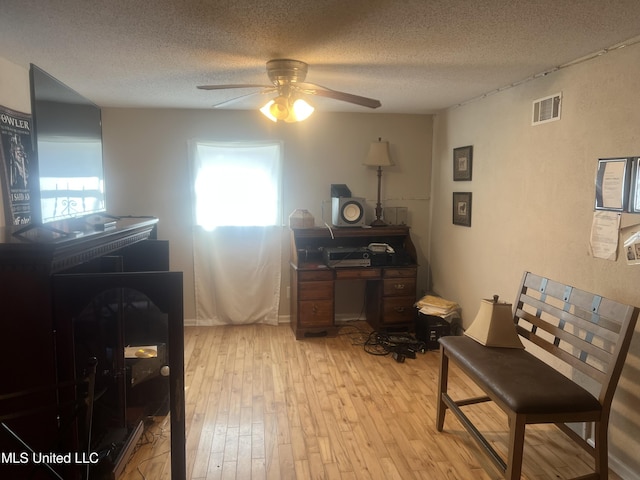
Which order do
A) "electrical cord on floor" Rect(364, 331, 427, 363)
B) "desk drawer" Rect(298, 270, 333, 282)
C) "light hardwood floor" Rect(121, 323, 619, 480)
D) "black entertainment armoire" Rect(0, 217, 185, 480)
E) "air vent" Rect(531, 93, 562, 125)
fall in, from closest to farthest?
"black entertainment armoire" Rect(0, 217, 185, 480)
"light hardwood floor" Rect(121, 323, 619, 480)
"air vent" Rect(531, 93, 562, 125)
"electrical cord on floor" Rect(364, 331, 427, 363)
"desk drawer" Rect(298, 270, 333, 282)

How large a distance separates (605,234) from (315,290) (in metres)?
2.31

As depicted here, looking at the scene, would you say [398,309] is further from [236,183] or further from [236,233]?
[236,183]

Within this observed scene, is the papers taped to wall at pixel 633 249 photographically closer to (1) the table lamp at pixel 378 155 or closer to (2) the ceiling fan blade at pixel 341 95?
(2) the ceiling fan blade at pixel 341 95

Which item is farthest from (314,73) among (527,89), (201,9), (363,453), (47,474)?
(47,474)

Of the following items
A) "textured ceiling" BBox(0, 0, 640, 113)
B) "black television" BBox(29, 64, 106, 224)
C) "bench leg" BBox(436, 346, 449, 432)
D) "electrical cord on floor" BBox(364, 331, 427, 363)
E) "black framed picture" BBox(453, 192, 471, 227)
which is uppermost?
"textured ceiling" BBox(0, 0, 640, 113)

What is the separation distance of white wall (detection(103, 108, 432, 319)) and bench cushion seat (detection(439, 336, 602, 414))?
228cm

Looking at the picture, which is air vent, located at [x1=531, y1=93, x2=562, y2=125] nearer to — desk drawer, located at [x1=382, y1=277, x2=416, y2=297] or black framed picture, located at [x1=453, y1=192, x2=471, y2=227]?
black framed picture, located at [x1=453, y1=192, x2=471, y2=227]

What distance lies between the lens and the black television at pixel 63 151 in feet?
5.88

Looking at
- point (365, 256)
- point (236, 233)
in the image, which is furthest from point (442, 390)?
point (236, 233)

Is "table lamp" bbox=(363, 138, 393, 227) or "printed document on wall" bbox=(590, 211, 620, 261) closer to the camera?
"printed document on wall" bbox=(590, 211, 620, 261)

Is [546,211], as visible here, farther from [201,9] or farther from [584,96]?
[201,9]

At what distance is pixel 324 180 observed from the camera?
431 centimetres

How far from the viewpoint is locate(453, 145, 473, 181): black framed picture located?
363 cm

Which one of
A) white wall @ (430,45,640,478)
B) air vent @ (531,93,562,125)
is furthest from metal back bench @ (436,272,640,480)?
air vent @ (531,93,562,125)
